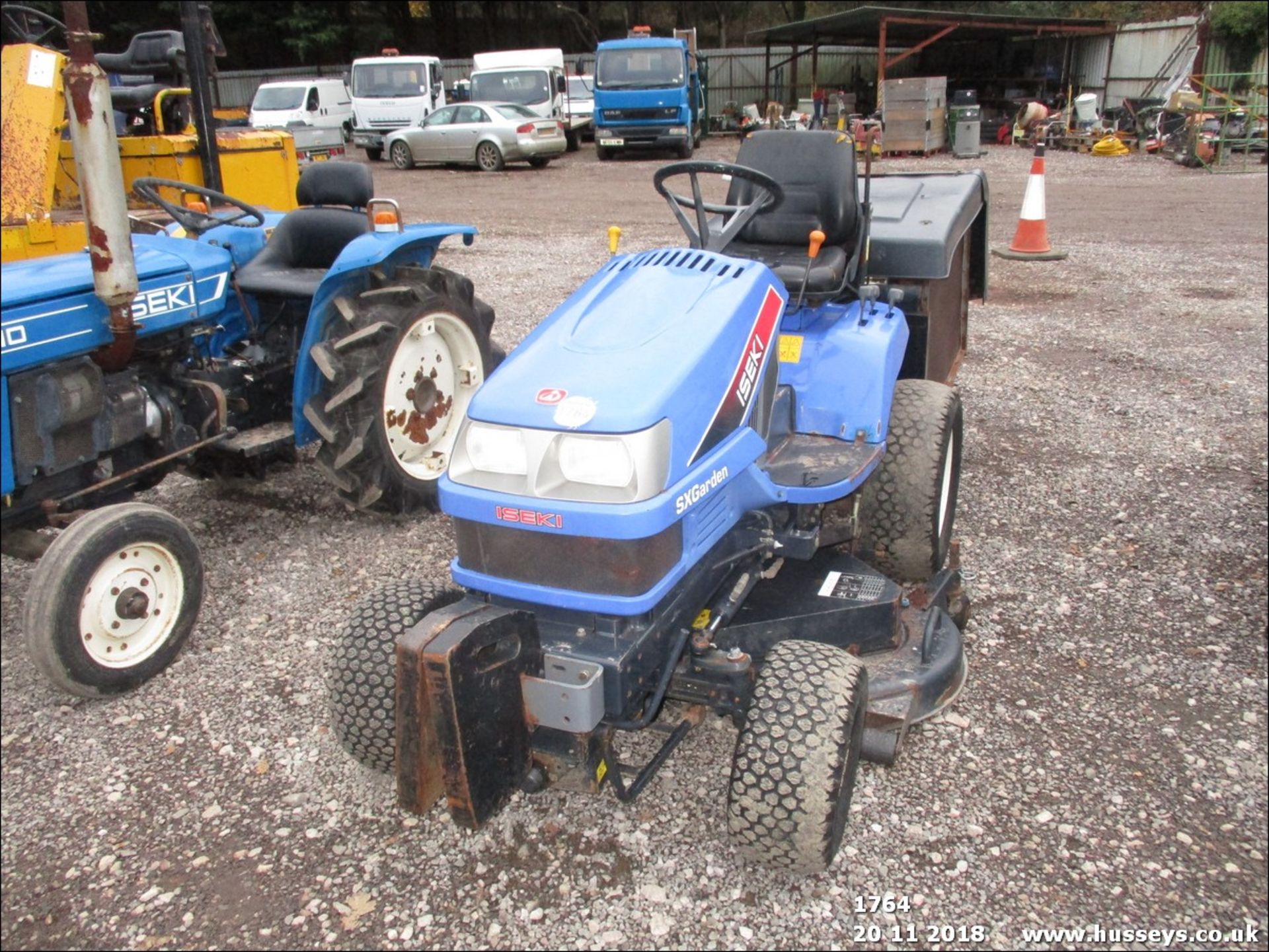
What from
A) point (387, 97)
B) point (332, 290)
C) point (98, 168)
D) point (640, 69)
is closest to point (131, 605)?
point (98, 168)

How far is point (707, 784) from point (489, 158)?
15.1 meters

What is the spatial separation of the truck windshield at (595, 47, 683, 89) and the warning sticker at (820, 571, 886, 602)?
1570cm

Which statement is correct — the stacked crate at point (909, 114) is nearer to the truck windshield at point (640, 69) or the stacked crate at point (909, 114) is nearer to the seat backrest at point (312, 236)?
the truck windshield at point (640, 69)

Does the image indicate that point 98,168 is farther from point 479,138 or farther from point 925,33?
point 925,33

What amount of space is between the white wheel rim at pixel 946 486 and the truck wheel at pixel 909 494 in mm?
18

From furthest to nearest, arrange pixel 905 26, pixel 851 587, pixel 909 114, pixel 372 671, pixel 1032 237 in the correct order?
pixel 905 26 < pixel 909 114 < pixel 1032 237 < pixel 851 587 < pixel 372 671

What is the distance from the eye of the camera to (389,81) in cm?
1914

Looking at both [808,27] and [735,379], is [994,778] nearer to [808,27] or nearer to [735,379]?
[735,379]

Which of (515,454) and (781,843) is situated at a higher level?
A: (515,454)

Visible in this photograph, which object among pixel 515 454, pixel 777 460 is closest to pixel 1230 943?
pixel 777 460

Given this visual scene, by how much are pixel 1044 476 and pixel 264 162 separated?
4758 mm

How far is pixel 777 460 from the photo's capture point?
2.88 meters

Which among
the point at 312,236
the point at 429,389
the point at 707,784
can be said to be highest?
the point at 312,236

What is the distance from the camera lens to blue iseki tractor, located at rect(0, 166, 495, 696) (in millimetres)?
2982
